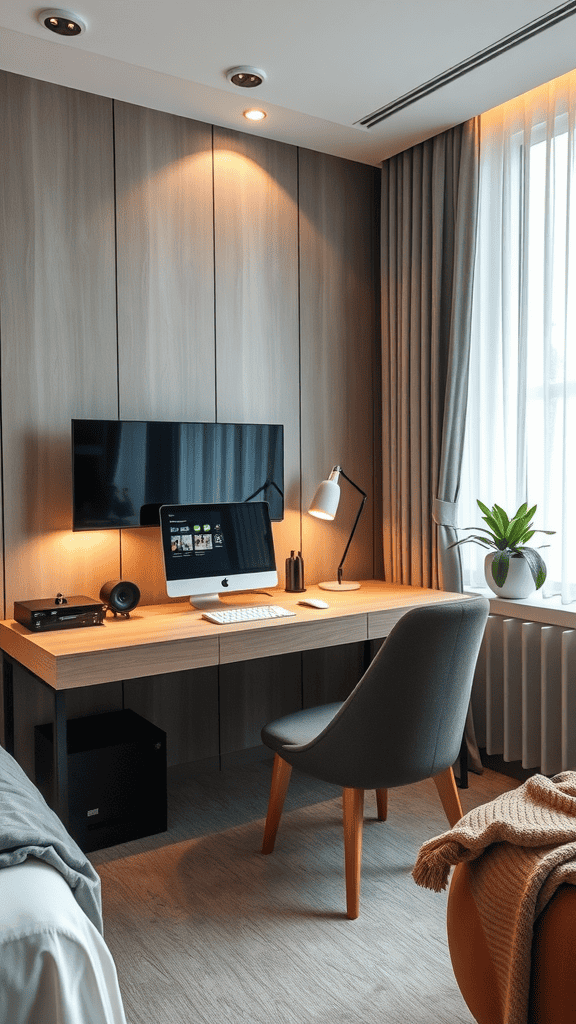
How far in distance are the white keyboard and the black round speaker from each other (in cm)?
26

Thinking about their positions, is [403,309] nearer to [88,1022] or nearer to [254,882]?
[254,882]

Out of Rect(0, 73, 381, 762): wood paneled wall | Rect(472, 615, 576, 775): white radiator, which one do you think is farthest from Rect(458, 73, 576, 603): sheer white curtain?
Rect(0, 73, 381, 762): wood paneled wall

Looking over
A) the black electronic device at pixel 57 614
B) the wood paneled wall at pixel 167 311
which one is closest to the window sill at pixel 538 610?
the wood paneled wall at pixel 167 311

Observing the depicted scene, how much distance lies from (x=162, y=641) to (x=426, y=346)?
1.74 meters

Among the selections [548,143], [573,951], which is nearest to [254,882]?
[573,951]

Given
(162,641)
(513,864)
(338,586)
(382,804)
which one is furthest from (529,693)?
(513,864)

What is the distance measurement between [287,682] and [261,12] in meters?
2.48

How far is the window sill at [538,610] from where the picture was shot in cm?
276

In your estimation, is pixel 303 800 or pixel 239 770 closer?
pixel 303 800

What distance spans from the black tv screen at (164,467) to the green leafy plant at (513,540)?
87 cm

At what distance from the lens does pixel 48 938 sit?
1.10 meters

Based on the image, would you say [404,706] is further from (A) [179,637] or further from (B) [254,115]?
(B) [254,115]

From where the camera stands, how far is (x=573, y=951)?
3.84ft

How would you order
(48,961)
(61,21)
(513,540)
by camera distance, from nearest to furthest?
(48,961), (61,21), (513,540)
